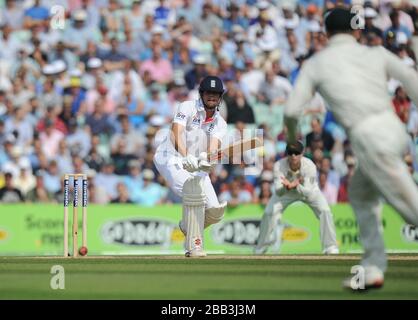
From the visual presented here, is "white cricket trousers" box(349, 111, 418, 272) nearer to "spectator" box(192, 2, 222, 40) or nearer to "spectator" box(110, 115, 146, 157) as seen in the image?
"spectator" box(110, 115, 146, 157)

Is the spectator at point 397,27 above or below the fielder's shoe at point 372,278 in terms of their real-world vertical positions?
above

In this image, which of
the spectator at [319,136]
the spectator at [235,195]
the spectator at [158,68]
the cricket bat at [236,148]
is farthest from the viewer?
the spectator at [158,68]

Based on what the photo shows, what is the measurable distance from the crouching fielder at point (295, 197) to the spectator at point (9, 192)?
4097mm

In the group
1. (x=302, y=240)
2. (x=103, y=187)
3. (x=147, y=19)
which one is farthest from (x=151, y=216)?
(x=147, y=19)

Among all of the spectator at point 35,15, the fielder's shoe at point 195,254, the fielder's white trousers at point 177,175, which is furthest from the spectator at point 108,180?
the fielder's shoe at point 195,254

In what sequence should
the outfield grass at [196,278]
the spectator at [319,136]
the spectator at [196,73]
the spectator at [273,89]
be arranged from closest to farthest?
the outfield grass at [196,278] → the spectator at [319,136] → the spectator at [273,89] → the spectator at [196,73]

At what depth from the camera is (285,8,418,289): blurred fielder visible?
331 inches

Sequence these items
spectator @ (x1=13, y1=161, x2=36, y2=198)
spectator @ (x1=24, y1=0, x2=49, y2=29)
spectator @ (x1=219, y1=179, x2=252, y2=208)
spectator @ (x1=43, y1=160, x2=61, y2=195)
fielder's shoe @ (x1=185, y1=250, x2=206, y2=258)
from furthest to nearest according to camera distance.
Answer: spectator @ (x1=24, y1=0, x2=49, y2=29), spectator @ (x1=43, y1=160, x2=61, y2=195), spectator @ (x1=13, y1=161, x2=36, y2=198), spectator @ (x1=219, y1=179, x2=252, y2=208), fielder's shoe @ (x1=185, y1=250, x2=206, y2=258)

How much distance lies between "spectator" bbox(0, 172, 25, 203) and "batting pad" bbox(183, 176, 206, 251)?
19.3ft

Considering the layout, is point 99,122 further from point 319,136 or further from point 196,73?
point 319,136

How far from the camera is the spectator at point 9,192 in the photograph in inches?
707

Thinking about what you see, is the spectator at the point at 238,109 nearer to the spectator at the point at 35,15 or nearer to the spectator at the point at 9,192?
the spectator at the point at 9,192

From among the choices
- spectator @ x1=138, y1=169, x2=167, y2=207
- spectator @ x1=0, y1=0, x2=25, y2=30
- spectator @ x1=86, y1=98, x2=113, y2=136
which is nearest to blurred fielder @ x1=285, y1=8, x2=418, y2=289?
spectator @ x1=138, y1=169, x2=167, y2=207

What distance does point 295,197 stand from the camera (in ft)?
55.0
